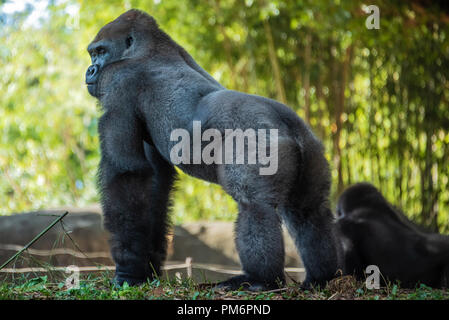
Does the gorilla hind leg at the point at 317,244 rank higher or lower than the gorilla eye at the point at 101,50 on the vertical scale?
lower

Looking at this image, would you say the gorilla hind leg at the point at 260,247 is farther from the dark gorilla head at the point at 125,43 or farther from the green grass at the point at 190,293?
the dark gorilla head at the point at 125,43

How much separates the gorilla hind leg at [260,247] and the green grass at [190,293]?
64mm

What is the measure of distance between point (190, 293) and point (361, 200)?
5.29 feet

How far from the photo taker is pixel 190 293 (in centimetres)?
237

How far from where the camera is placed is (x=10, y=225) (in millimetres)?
6016

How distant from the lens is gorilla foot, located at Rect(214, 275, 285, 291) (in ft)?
7.73

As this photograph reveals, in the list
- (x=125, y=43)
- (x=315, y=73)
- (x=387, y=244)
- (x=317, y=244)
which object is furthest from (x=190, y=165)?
(x=315, y=73)

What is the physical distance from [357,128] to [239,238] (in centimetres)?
503

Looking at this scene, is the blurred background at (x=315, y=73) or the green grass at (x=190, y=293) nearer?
the green grass at (x=190, y=293)

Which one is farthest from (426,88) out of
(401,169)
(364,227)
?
(364,227)

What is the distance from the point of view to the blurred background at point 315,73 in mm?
5789

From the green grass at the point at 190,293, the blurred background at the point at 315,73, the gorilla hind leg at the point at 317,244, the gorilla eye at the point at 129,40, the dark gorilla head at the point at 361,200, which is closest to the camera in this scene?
the green grass at the point at 190,293

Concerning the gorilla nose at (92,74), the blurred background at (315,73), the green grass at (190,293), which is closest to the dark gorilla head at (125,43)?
the gorilla nose at (92,74)
